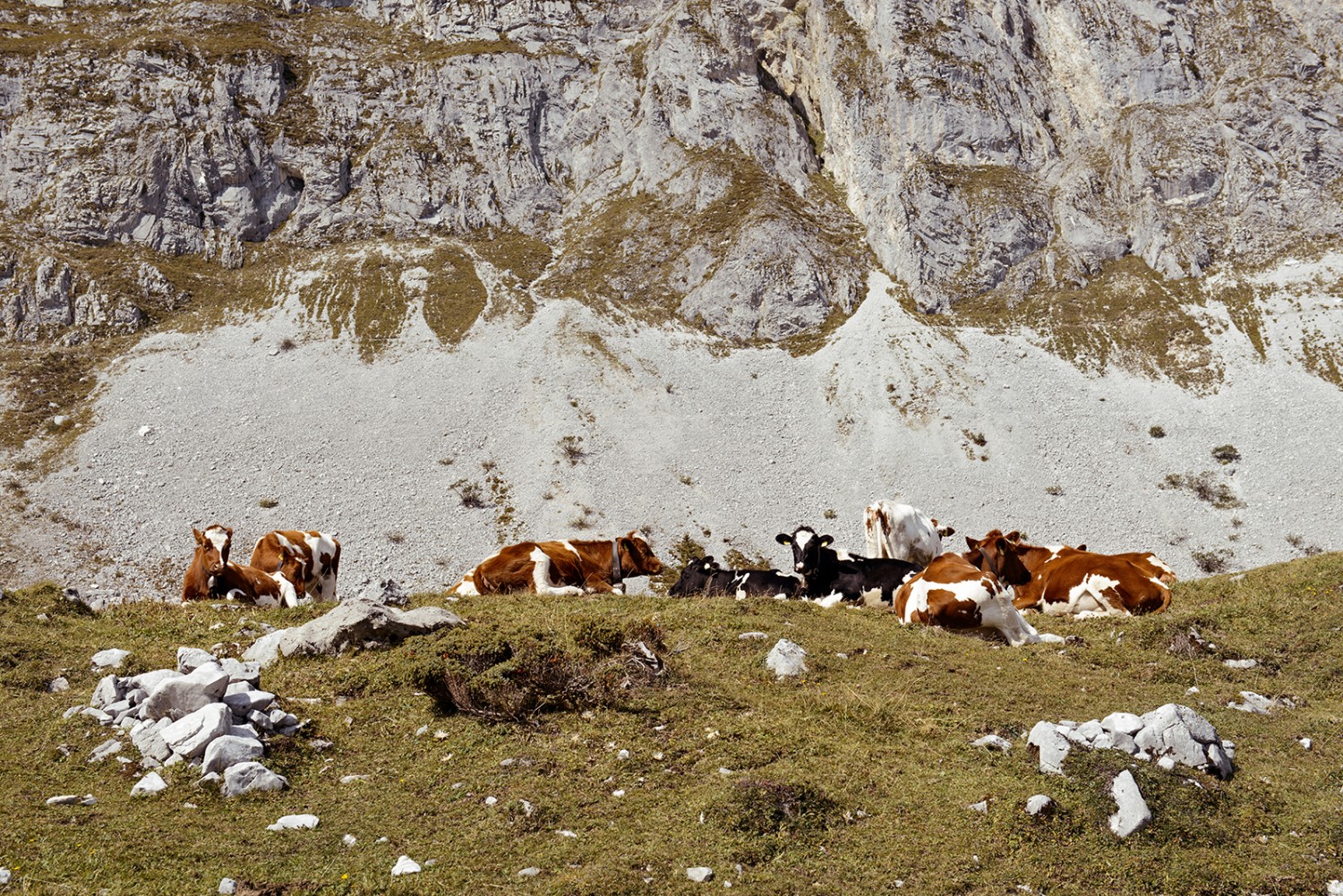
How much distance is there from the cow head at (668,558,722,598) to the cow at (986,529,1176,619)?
6.59 m

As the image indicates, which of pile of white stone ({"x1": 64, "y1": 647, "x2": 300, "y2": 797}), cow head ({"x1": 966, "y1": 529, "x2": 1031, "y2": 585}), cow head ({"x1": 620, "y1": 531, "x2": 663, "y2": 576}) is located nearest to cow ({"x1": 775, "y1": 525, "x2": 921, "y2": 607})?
cow head ({"x1": 966, "y1": 529, "x2": 1031, "y2": 585})

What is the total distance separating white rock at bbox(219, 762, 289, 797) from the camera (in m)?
7.27

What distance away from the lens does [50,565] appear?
34062mm

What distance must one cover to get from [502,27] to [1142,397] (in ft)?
245

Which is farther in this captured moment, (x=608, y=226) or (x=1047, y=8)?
(x=1047, y=8)

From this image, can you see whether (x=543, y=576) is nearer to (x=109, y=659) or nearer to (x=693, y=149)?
(x=109, y=659)

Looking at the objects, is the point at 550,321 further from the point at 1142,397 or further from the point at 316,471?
the point at 1142,397

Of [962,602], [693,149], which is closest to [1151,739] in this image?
[962,602]

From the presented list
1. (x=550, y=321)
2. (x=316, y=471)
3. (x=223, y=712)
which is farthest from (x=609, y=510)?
(x=223, y=712)

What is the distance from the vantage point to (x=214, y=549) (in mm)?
16953

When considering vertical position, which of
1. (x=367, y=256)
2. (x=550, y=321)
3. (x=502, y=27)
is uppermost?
(x=502, y=27)

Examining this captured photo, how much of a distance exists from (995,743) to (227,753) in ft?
24.4

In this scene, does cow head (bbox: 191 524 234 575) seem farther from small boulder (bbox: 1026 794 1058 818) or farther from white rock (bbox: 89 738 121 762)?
small boulder (bbox: 1026 794 1058 818)

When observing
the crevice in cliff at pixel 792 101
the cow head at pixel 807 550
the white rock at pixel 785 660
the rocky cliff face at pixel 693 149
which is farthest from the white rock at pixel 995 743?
the crevice in cliff at pixel 792 101
